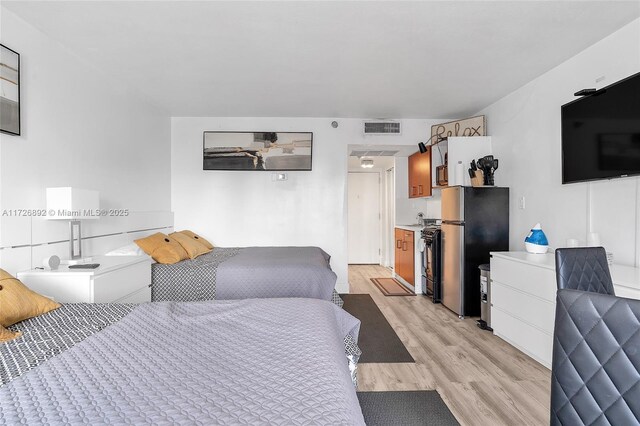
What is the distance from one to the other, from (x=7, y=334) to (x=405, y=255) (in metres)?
4.64

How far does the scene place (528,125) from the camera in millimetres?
3422

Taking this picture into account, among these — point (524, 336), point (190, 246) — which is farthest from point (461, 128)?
point (190, 246)

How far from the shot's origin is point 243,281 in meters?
2.88

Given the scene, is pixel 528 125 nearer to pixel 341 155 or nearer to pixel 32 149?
pixel 341 155

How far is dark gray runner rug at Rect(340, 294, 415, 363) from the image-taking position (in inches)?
107

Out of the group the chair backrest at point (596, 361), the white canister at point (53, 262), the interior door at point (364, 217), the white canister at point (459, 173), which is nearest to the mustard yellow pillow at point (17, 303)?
the white canister at point (53, 262)

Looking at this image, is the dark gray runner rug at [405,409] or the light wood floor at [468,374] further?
the light wood floor at [468,374]

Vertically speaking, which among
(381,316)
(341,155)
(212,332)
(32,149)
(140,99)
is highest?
(140,99)

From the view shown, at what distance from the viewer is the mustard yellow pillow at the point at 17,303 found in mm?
1561

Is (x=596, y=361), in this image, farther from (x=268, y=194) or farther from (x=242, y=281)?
(x=268, y=194)

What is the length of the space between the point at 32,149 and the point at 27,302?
128 centimetres

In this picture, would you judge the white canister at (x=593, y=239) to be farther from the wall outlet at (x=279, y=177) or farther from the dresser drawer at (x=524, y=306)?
the wall outlet at (x=279, y=177)

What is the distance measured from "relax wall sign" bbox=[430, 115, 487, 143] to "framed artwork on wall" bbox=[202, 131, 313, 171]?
1.87 m

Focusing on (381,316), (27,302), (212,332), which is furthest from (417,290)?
(27,302)
